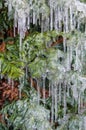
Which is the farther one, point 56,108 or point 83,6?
point 56,108

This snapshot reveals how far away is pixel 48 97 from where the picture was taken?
11.7ft

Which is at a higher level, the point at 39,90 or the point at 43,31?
the point at 43,31

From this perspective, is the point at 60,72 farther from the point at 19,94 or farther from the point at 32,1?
the point at 32,1

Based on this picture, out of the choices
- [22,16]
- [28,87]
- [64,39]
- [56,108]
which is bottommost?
[56,108]

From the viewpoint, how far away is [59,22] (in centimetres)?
341

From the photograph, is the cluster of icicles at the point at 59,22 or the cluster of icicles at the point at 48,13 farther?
the cluster of icicles at the point at 59,22

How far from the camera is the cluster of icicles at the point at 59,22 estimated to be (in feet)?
10.3

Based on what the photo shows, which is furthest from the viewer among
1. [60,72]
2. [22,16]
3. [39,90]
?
[39,90]

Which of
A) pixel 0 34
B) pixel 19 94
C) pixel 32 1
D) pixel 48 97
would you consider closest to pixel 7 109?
pixel 19 94

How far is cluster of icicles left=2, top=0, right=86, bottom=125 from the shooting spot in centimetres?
315

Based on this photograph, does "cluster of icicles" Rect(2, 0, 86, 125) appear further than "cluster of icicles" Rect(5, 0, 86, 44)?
Yes

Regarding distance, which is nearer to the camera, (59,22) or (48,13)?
(48,13)

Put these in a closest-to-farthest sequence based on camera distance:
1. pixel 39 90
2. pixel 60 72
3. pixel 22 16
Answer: pixel 22 16, pixel 60 72, pixel 39 90

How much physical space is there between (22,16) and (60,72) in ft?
1.99
